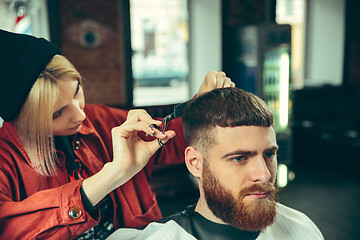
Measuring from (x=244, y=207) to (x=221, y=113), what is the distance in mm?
320

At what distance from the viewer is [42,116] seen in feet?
3.69

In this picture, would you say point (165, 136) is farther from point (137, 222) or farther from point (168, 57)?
point (168, 57)

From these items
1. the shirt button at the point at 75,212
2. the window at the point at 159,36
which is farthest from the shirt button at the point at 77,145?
the window at the point at 159,36

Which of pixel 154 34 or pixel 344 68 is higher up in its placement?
pixel 154 34

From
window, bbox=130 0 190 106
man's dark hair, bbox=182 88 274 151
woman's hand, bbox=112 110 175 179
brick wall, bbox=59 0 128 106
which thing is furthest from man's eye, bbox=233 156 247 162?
window, bbox=130 0 190 106

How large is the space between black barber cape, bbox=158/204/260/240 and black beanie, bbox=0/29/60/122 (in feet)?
2.31

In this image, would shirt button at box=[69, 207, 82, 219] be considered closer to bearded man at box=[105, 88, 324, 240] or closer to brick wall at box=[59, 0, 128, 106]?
bearded man at box=[105, 88, 324, 240]

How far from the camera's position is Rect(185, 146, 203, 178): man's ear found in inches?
47.7

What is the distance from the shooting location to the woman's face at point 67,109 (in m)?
1.16

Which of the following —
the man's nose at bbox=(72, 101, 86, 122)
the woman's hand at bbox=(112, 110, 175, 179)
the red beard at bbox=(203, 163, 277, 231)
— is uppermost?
the man's nose at bbox=(72, 101, 86, 122)

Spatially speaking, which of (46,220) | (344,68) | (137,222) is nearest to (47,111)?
(46,220)

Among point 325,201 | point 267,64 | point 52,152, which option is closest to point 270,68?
point 267,64

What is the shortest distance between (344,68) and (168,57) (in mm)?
3131

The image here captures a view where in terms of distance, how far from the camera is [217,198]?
1.13 meters
